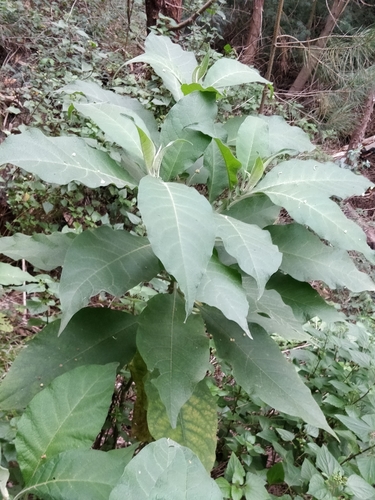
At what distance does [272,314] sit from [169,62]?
2.30 ft

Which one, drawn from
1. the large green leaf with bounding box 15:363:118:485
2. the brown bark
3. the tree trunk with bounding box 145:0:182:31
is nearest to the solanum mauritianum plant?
the large green leaf with bounding box 15:363:118:485

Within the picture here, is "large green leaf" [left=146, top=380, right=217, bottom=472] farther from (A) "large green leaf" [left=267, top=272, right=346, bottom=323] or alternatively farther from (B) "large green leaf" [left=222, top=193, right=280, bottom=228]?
(B) "large green leaf" [left=222, top=193, right=280, bottom=228]

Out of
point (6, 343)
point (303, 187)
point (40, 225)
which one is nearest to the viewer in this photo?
point (303, 187)

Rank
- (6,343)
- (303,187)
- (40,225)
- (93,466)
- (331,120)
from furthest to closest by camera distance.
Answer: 1. (331,120)
2. (40,225)
3. (6,343)
4. (303,187)
5. (93,466)

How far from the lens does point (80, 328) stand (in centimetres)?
96

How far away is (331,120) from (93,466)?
5.62m

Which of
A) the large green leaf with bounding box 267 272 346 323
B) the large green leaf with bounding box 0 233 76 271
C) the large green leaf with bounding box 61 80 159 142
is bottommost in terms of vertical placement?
the large green leaf with bounding box 0 233 76 271

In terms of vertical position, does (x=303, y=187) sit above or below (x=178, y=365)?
above

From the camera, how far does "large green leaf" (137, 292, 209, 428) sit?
2.72 feet

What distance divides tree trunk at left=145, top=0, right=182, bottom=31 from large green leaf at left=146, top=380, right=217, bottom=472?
10.4ft

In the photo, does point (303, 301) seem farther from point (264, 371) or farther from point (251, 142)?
point (251, 142)

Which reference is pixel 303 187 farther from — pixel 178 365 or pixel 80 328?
pixel 80 328

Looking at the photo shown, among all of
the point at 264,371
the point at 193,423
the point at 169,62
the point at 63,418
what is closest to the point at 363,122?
the point at 169,62

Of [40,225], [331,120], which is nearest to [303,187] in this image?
[40,225]
